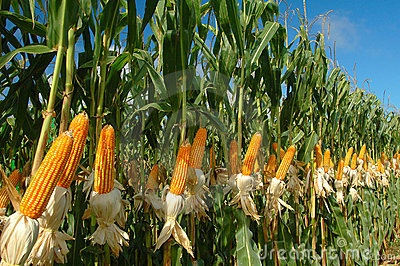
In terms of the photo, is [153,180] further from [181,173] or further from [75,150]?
[75,150]

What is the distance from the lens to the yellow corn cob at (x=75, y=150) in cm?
100

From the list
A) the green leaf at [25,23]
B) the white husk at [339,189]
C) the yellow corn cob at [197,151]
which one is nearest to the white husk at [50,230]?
the yellow corn cob at [197,151]

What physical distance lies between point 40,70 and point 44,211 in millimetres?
764

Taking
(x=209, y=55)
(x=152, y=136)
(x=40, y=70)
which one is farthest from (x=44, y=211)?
(x=209, y=55)

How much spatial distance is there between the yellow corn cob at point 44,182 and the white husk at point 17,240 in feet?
0.10

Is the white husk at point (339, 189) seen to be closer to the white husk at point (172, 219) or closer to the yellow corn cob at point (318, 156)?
the yellow corn cob at point (318, 156)

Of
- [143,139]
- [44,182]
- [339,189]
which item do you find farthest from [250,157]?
[339,189]

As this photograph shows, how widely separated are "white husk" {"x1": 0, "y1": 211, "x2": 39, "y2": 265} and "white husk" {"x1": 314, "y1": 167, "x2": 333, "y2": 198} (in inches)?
110

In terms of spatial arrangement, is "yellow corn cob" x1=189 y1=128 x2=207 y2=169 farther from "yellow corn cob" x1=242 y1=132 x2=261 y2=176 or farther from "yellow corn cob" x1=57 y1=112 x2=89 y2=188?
"yellow corn cob" x1=57 y1=112 x2=89 y2=188

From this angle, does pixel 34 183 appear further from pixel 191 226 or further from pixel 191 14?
pixel 191 14

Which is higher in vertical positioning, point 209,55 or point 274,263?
point 209,55

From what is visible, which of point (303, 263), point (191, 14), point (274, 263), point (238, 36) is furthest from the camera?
point (303, 263)

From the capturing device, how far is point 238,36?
1.81m

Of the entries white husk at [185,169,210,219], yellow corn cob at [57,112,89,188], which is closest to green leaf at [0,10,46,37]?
yellow corn cob at [57,112,89,188]
